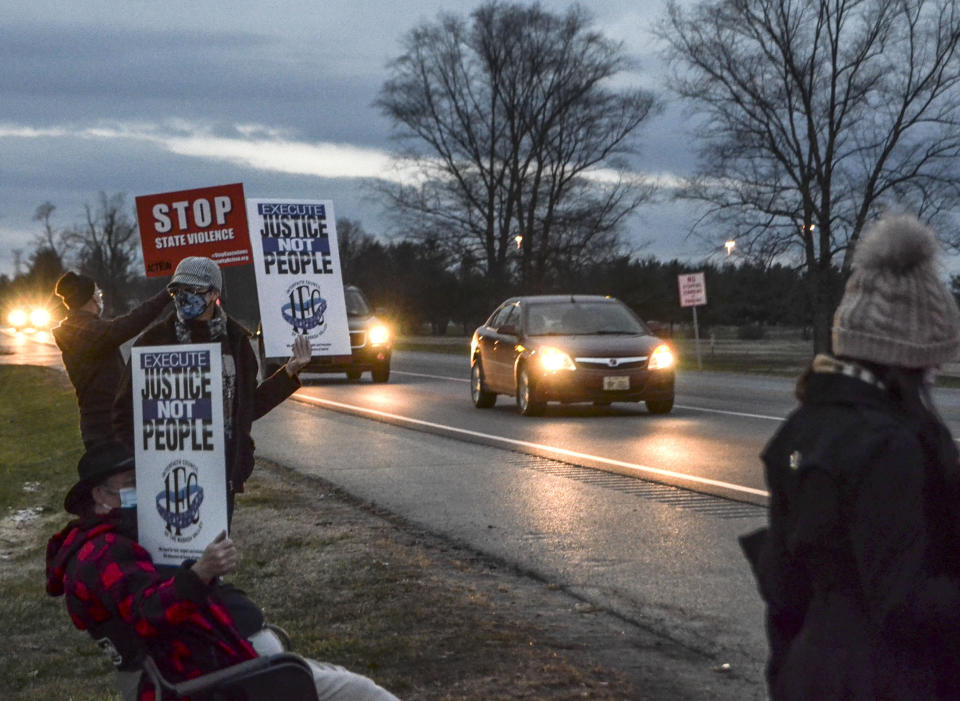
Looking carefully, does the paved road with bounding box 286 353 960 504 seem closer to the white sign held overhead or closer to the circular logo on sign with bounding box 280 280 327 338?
the circular logo on sign with bounding box 280 280 327 338

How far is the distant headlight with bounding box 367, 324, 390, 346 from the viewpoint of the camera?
25516 mm

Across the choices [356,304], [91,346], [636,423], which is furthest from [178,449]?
[356,304]

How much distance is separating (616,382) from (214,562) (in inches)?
568

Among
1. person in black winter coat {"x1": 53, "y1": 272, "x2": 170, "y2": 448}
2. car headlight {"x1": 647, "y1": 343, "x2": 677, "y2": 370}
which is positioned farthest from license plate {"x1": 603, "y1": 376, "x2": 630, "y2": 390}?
person in black winter coat {"x1": 53, "y1": 272, "x2": 170, "y2": 448}

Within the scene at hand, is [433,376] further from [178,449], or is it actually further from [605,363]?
[178,449]

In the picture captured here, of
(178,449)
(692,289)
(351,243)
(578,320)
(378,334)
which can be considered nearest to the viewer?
(178,449)

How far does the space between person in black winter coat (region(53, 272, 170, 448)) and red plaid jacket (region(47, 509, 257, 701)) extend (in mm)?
3347

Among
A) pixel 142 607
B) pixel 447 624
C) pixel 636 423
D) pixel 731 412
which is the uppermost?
pixel 142 607

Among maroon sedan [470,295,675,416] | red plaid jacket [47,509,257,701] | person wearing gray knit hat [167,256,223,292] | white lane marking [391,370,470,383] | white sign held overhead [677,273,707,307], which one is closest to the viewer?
red plaid jacket [47,509,257,701]

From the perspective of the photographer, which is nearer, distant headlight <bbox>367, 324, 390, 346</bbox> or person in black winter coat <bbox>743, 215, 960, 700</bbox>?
person in black winter coat <bbox>743, 215, 960, 700</bbox>

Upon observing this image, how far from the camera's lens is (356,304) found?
27203mm

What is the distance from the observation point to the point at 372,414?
62.1 feet

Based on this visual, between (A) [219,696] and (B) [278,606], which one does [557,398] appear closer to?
(B) [278,606]

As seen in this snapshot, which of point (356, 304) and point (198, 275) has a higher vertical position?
point (198, 275)
